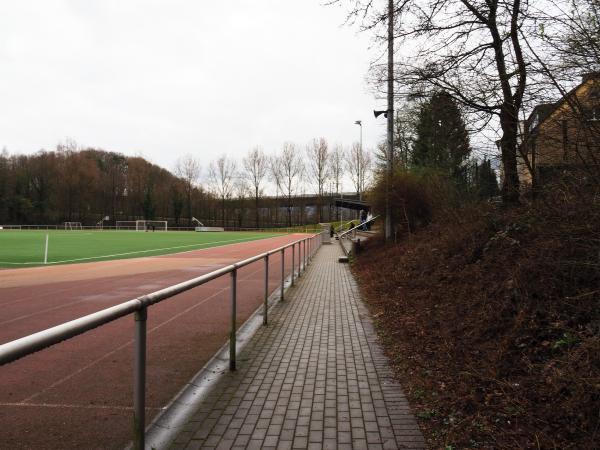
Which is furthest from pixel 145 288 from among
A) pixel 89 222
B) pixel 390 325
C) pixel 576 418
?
pixel 89 222

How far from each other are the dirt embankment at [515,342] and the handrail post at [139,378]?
6.38 ft

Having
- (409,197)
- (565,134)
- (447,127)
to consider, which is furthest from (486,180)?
(409,197)

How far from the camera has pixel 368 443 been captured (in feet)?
10.6

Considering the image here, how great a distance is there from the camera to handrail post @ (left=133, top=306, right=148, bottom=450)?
273 cm

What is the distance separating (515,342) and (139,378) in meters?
3.22

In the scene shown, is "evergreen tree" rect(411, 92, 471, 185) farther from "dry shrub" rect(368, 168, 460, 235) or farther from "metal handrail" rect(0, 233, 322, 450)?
"metal handrail" rect(0, 233, 322, 450)

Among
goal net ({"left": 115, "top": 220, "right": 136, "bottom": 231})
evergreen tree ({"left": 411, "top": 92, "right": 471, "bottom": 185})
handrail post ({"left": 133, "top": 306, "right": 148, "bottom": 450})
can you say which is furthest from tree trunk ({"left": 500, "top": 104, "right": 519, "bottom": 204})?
goal net ({"left": 115, "top": 220, "right": 136, "bottom": 231})

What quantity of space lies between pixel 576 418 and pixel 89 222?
10262 cm

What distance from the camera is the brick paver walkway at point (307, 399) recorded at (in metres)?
3.32

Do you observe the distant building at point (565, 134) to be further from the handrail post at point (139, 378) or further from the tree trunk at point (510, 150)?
the handrail post at point (139, 378)

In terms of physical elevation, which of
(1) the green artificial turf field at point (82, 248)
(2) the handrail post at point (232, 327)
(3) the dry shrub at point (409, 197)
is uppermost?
(3) the dry shrub at point (409, 197)

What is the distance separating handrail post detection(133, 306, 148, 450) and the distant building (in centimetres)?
405

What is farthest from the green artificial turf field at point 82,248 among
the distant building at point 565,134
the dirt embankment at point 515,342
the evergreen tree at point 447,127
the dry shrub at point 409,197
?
the distant building at point 565,134

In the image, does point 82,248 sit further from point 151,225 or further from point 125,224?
point 125,224
